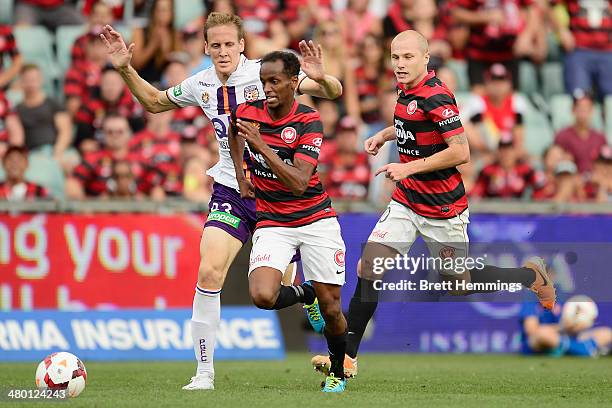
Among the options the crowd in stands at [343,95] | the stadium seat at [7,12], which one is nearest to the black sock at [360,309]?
the crowd in stands at [343,95]

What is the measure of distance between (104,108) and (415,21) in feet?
15.6

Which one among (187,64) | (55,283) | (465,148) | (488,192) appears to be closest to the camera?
(465,148)

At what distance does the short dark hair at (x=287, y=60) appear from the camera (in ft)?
28.2

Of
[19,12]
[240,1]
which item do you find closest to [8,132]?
[19,12]

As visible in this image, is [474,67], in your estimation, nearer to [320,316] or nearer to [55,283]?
[55,283]

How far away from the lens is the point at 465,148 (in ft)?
30.4

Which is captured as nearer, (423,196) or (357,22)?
(423,196)

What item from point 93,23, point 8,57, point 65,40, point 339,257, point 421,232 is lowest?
point 339,257

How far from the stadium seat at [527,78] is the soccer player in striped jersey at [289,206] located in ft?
31.4

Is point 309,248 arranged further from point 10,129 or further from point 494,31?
point 494,31

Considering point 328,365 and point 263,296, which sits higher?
point 263,296

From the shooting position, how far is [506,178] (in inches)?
603

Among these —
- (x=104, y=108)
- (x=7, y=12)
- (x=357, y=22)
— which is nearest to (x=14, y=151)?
(x=104, y=108)

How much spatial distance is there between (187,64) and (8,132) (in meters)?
2.60
